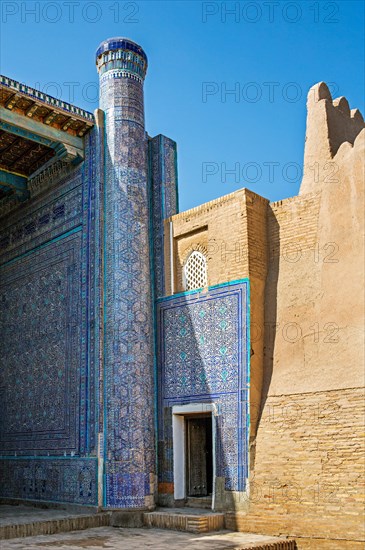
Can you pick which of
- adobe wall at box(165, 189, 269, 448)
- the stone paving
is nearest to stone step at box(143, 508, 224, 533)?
the stone paving

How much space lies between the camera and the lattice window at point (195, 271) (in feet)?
29.0

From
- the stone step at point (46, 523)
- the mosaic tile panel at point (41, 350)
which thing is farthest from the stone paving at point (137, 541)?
the mosaic tile panel at point (41, 350)

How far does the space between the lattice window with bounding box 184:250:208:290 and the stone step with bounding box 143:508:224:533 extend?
2.82m

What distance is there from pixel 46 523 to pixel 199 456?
2100 millimetres

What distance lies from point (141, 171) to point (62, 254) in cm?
174

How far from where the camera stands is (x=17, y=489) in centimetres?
999

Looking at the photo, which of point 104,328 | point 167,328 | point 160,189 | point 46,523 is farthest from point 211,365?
point 160,189

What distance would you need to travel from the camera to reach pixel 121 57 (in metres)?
9.62

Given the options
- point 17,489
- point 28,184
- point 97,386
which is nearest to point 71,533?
point 97,386

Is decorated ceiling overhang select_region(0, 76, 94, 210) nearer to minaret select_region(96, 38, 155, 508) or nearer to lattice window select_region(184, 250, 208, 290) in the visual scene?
minaret select_region(96, 38, 155, 508)

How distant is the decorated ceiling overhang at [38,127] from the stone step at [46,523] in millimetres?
4867

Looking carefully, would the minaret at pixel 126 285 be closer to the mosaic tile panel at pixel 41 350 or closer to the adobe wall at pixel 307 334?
the mosaic tile panel at pixel 41 350

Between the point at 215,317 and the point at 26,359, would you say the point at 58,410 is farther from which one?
the point at 215,317

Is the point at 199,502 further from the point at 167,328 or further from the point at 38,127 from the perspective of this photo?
the point at 38,127
